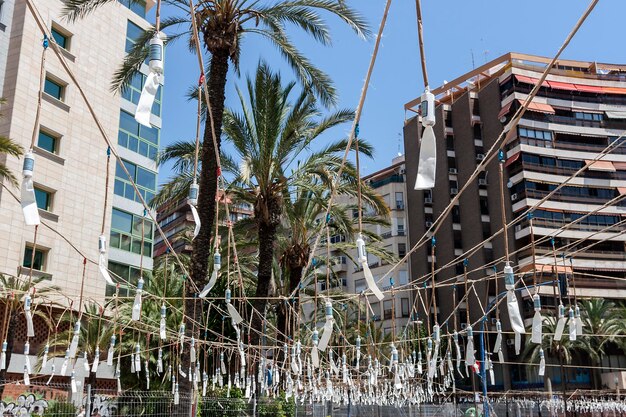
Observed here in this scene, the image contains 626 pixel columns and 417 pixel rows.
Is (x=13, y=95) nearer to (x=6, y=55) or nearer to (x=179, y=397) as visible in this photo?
(x=6, y=55)

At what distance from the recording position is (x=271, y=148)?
17438 millimetres

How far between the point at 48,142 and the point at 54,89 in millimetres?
2393

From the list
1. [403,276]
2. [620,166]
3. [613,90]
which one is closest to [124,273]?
[403,276]

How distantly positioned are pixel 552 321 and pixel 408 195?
20.4 metres

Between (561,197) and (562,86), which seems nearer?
(561,197)

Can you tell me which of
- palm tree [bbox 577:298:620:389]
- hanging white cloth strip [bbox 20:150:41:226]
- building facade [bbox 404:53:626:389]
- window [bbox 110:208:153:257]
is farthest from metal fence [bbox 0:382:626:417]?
building facade [bbox 404:53:626:389]

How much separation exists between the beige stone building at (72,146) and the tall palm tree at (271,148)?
27.8 feet

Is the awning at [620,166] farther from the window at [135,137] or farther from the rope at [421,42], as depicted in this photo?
the rope at [421,42]

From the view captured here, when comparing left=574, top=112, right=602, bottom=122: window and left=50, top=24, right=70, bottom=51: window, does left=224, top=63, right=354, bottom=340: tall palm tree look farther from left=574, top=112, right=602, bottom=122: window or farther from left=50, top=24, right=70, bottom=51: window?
left=574, top=112, right=602, bottom=122: window

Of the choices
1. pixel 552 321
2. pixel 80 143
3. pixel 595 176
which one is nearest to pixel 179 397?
pixel 80 143

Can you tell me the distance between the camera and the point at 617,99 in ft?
165

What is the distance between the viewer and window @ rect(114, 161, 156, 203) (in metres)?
30.2

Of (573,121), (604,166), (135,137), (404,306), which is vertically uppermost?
(573,121)

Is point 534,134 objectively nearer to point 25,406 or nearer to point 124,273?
point 124,273
